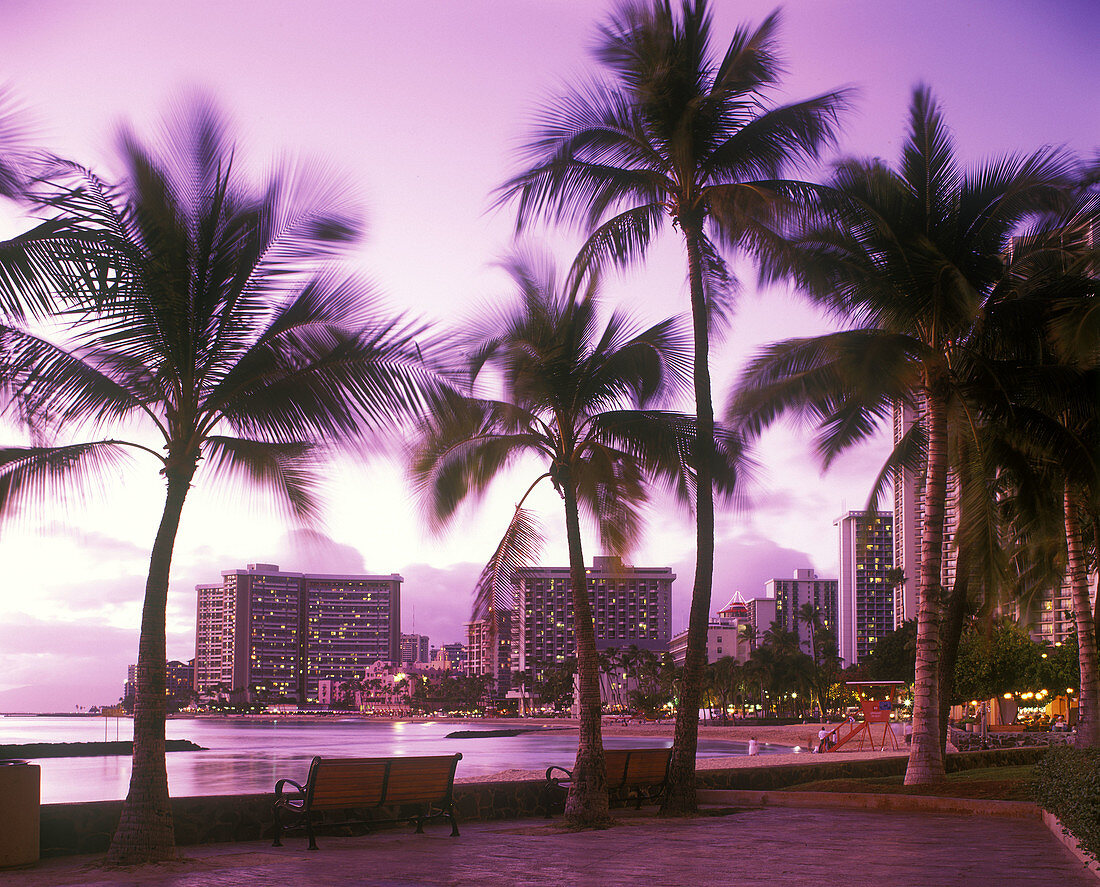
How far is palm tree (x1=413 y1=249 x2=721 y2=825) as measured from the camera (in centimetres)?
1268

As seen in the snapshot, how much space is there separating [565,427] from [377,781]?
15.6ft

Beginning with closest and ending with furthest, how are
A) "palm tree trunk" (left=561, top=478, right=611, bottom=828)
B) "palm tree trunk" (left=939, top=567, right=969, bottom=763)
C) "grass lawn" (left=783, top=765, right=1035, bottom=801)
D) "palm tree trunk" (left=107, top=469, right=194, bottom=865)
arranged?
"palm tree trunk" (left=107, top=469, right=194, bottom=865), "palm tree trunk" (left=561, top=478, right=611, bottom=828), "grass lawn" (left=783, top=765, right=1035, bottom=801), "palm tree trunk" (left=939, top=567, right=969, bottom=763)

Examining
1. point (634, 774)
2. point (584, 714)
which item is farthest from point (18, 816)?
point (634, 774)

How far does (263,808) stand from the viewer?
1002 centimetres

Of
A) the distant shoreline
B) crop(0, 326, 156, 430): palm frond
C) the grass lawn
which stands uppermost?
crop(0, 326, 156, 430): palm frond

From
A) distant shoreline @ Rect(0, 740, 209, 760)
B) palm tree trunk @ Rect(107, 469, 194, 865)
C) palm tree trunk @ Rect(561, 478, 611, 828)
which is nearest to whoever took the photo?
palm tree trunk @ Rect(107, 469, 194, 865)

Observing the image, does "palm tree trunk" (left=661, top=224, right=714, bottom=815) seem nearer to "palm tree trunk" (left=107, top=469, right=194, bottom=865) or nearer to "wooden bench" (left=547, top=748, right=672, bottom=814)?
"wooden bench" (left=547, top=748, right=672, bottom=814)

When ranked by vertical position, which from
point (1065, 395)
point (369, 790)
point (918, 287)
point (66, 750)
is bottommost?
point (66, 750)

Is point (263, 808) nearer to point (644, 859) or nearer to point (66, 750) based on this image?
point (644, 859)

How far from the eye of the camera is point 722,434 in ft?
44.9

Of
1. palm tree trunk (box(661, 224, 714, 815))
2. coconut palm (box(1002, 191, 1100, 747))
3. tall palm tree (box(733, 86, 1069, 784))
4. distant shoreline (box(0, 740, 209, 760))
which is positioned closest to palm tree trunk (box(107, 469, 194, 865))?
palm tree trunk (box(661, 224, 714, 815))

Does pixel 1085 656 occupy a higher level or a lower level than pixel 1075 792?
higher

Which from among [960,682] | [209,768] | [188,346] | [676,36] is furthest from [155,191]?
[960,682]

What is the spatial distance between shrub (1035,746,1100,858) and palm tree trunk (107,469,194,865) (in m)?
6.96
